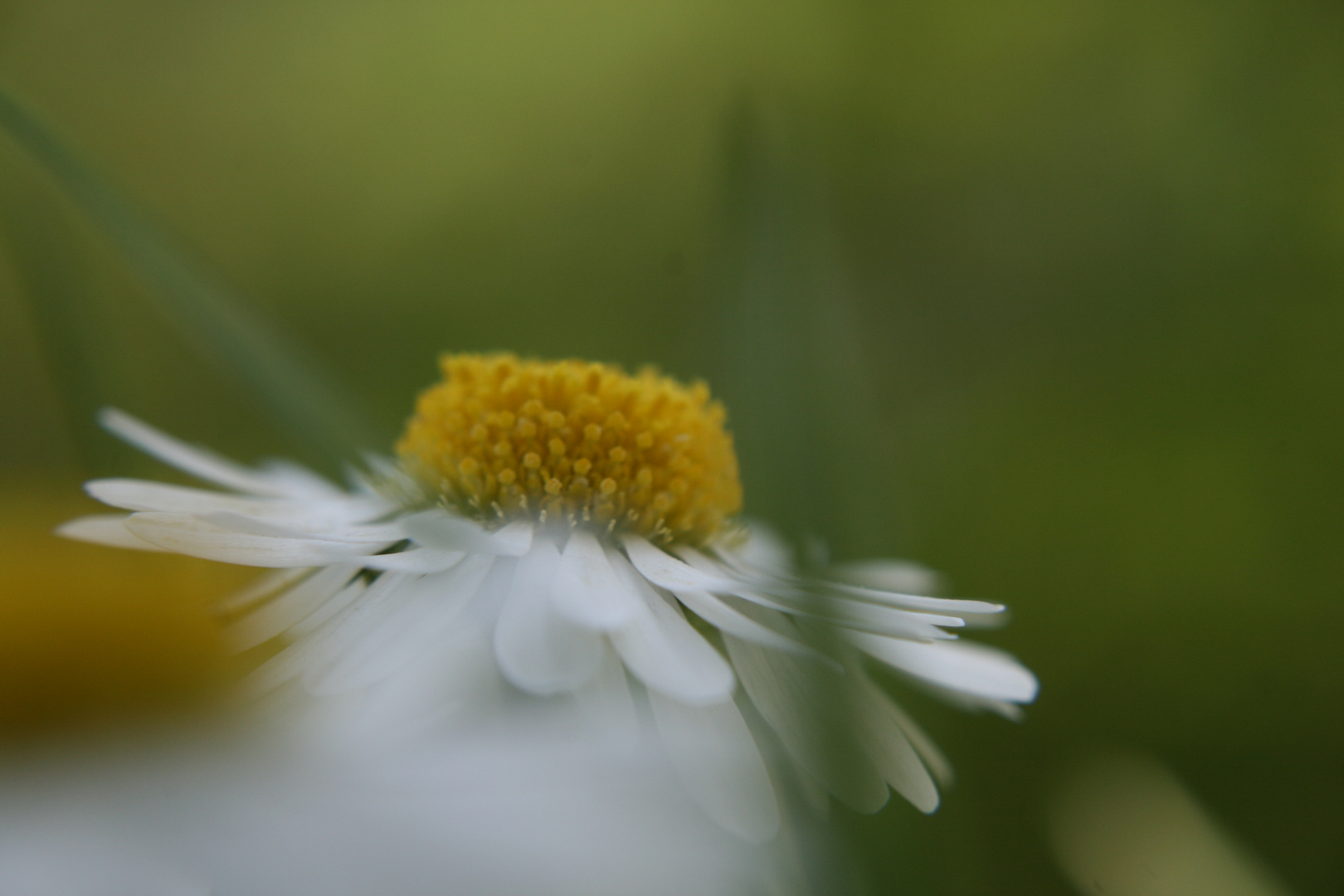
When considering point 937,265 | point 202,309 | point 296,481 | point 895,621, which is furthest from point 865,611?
point 937,265

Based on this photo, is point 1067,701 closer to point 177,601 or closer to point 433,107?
point 177,601

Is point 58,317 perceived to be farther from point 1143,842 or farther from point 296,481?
point 1143,842

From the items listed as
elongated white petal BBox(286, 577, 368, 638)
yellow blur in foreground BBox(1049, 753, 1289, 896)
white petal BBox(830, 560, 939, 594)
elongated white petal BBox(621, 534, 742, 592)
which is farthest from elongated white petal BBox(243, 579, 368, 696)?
yellow blur in foreground BBox(1049, 753, 1289, 896)

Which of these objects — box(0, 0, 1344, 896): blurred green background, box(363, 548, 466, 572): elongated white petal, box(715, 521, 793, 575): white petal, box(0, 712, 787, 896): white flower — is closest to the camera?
box(0, 712, 787, 896): white flower

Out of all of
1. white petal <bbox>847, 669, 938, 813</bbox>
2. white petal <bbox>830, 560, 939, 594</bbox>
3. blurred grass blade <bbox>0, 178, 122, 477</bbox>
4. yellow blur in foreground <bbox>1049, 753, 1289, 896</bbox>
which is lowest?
yellow blur in foreground <bbox>1049, 753, 1289, 896</bbox>

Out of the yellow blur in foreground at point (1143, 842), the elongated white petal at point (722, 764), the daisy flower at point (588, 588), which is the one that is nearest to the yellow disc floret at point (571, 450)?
the daisy flower at point (588, 588)

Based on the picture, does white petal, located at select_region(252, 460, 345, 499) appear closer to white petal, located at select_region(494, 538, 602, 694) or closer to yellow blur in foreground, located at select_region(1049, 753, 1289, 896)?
white petal, located at select_region(494, 538, 602, 694)

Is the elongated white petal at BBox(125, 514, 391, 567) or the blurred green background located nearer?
the elongated white petal at BBox(125, 514, 391, 567)

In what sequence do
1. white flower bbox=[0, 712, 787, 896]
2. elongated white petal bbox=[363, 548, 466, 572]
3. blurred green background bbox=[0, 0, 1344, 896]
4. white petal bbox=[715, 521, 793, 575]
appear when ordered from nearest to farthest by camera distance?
1. white flower bbox=[0, 712, 787, 896]
2. elongated white petal bbox=[363, 548, 466, 572]
3. white petal bbox=[715, 521, 793, 575]
4. blurred green background bbox=[0, 0, 1344, 896]
